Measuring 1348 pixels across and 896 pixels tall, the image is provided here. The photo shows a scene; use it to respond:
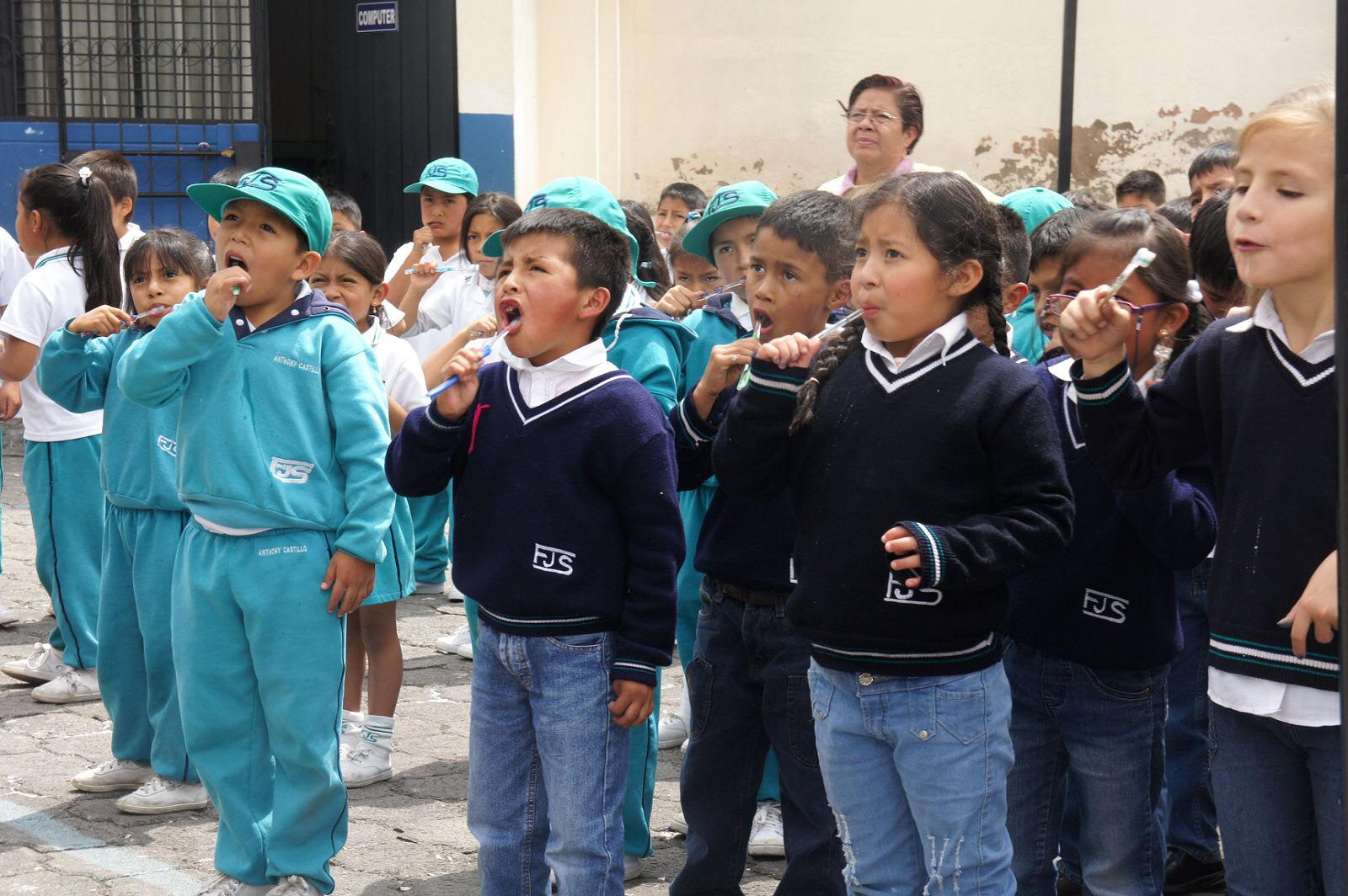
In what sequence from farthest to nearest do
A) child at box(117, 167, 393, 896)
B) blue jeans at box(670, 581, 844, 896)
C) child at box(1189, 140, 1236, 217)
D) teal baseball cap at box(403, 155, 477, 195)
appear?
teal baseball cap at box(403, 155, 477, 195)
child at box(1189, 140, 1236, 217)
child at box(117, 167, 393, 896)
blue jeans at box(670, 581, 844, 896)

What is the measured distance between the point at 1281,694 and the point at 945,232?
0.92 m

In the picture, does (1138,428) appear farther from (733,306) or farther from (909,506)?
(733,306)

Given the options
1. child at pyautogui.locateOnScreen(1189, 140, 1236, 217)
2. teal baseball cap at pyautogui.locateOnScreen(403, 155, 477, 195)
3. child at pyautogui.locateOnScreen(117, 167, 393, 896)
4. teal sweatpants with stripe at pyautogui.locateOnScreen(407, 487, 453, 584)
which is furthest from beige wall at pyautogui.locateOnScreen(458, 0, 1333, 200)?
child at pyautogui.locateOnScreen(117, 167, 393, 896)

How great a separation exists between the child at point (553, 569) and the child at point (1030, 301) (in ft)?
3.20

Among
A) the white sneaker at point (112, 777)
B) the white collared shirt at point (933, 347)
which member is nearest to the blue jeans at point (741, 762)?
the white collared shirt at point (933, 347)

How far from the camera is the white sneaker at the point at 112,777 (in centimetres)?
429

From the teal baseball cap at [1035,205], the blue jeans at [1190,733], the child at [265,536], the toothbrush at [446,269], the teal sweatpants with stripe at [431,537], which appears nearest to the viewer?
the child at [265,536]

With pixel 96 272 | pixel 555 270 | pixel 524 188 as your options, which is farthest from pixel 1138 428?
pixel 524 188

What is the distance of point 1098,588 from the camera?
2.90 metres

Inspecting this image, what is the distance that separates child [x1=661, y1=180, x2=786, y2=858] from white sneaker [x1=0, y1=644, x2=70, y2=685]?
2522 mm

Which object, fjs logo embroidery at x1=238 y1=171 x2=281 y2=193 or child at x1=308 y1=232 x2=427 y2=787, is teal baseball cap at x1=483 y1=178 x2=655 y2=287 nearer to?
Answer: fjs logo embroidery at x1=238 y1=171 x2=281 y2=193

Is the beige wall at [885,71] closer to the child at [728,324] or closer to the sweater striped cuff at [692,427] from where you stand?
the child at [728,324]

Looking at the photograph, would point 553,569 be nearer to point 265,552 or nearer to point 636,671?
point 636,671

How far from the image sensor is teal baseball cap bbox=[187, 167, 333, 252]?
3453 millimetres
